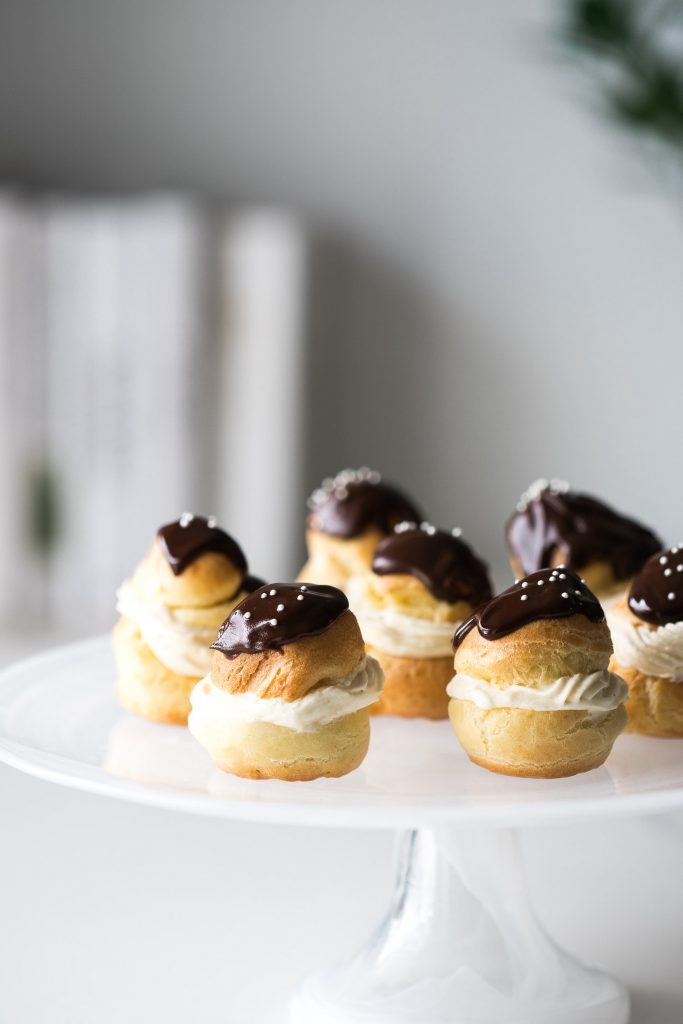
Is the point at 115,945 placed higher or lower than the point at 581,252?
lower

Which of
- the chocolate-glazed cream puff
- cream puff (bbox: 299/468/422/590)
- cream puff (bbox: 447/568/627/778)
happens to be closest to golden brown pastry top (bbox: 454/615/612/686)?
cream puff (bbox: 447/568/627/778)

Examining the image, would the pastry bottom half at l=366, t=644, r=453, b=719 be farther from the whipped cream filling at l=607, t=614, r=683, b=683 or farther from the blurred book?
the blurred book

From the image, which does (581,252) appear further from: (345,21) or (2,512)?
(2,512)

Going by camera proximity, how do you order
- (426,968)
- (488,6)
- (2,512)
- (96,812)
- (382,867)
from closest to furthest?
(426,968), (382,867), (96,812), (2,512), (488,6)

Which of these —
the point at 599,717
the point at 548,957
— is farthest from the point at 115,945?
the point at 599,717

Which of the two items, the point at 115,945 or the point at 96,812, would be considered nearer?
the point at 115,945

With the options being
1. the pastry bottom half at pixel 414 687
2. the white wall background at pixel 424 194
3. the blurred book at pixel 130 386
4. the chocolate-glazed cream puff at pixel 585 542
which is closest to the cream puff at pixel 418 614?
the pastry bottom half at pixel 414 687

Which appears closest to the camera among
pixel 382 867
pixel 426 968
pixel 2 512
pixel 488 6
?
pixel 426 968
